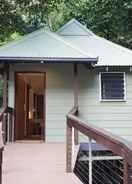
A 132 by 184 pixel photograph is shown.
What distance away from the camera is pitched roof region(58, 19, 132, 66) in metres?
12.3

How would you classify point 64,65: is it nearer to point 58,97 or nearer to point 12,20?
point 58,97

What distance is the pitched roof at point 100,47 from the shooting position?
12273mm

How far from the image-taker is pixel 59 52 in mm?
11117

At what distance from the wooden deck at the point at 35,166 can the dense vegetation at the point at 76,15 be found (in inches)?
404

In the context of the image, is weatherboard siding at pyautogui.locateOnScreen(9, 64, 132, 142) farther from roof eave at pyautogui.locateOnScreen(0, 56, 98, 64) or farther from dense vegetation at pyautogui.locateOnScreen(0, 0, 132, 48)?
dense vegetation at pyautogui.locateOnScreen(0, 0, 132, 48)

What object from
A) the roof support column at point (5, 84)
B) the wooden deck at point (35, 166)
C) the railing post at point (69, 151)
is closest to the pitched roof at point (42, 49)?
the roof support column at point (5, 84)

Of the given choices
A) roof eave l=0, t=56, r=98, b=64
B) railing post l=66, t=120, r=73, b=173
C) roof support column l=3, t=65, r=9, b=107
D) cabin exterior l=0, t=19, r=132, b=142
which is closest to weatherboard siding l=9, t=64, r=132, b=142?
cabin exterior l=0, t=19, r=132, b=142

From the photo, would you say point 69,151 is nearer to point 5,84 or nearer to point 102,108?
point 5,84

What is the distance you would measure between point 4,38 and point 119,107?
1065cm

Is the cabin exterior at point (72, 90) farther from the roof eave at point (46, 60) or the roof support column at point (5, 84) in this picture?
the roof eave at point (46, 60)

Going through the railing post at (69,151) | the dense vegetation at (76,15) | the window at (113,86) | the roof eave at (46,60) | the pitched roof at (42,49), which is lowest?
the railing post at (69,151)

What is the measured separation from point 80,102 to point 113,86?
1182 millimetres

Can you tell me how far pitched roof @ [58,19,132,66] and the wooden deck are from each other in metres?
3.84

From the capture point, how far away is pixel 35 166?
697 centimetres
